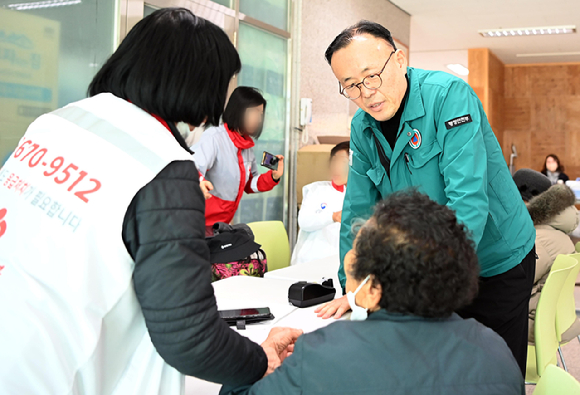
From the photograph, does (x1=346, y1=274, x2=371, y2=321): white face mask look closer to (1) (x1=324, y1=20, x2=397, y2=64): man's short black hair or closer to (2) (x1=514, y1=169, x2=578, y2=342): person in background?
(1) (x1=324, y1=20, x2=397, y2=64): man's short black hair

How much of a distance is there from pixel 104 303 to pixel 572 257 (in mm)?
2069

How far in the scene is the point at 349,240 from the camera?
180 centimetres

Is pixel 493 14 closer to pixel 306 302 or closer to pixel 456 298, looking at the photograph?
pixel 306 302

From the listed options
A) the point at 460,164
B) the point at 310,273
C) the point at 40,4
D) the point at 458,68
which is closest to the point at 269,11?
the point at 40,4

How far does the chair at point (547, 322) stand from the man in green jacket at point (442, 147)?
39cm

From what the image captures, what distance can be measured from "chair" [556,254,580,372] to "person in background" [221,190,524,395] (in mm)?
1595

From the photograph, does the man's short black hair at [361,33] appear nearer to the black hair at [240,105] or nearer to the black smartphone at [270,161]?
the black hair at [240,105]

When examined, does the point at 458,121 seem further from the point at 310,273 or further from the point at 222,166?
the point at 222,166

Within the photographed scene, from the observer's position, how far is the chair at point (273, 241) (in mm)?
3135

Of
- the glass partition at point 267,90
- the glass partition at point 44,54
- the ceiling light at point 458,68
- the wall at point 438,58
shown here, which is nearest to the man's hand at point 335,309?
the glass partition at point 44,54

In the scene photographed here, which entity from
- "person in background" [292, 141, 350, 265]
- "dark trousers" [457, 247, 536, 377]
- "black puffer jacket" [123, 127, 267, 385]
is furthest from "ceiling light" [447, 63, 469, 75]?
"black puffer jacket" [123, 127, 267, 385]

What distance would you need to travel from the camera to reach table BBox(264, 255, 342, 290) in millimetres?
2346

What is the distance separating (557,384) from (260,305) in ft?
3.30

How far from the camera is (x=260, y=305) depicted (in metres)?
1.84
